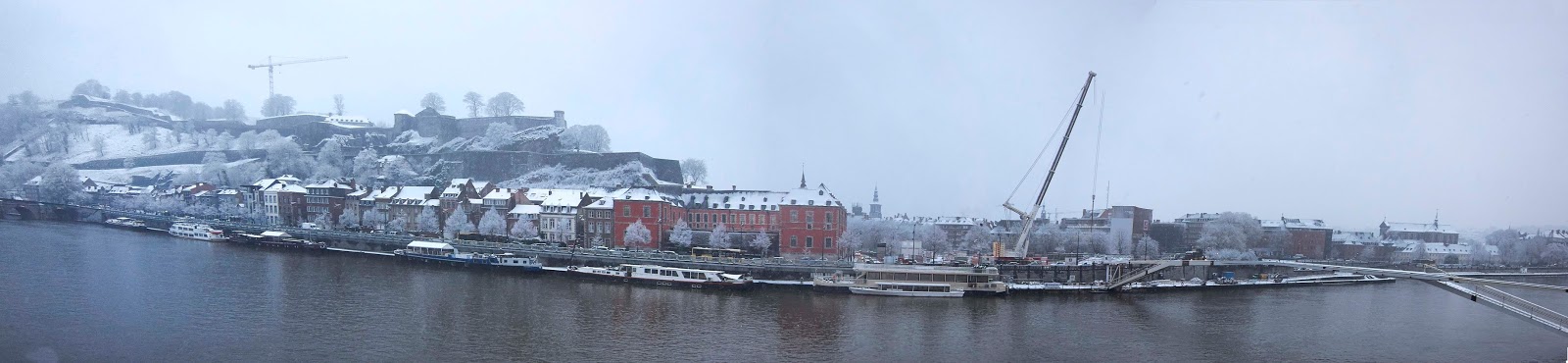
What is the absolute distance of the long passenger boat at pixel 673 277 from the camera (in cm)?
1880

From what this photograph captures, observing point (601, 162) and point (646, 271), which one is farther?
point (601, 162)

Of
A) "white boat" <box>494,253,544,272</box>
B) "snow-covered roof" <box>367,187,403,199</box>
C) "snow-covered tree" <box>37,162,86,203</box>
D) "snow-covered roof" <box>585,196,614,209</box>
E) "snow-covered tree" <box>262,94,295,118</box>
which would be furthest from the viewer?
"snow-covered tree" <box>262,94,295,118</box>

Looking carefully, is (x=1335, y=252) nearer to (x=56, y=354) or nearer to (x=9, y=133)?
(x=56, y=354)

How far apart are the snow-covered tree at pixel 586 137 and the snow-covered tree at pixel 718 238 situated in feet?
56.3

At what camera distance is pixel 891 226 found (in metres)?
38.2

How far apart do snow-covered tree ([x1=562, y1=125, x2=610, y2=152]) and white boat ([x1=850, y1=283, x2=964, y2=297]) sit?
2533 centimetres

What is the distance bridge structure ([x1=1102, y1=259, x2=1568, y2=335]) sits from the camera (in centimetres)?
1156

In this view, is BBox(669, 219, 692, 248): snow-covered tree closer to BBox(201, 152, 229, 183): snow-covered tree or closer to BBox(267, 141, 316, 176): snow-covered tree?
BBox(267, 141, 316, 176): snow-covered tree

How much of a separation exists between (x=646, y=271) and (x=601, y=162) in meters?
17.0

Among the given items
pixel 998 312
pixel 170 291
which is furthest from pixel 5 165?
pixel 998 312

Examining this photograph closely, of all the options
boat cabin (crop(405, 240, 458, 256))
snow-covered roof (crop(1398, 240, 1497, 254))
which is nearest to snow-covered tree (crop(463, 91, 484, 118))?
boat cabin (crop(405, 240, 458, 256))

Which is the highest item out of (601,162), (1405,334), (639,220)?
(601,162)

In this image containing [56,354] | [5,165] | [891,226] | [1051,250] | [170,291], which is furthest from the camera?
[891,226]

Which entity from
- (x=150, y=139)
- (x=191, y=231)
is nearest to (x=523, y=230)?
(x=191, y=231)
